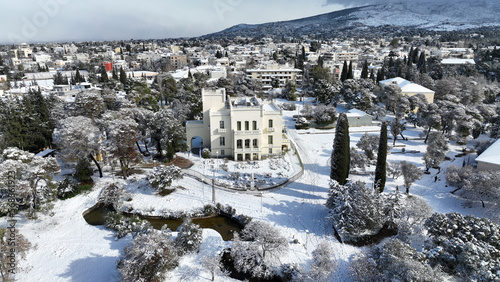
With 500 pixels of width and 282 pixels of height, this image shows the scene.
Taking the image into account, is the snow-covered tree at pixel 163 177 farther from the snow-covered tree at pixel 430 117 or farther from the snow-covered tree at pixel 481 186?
the snow-covered tree at pixel 430 117

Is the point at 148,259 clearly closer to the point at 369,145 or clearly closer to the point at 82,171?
the point at 82,171

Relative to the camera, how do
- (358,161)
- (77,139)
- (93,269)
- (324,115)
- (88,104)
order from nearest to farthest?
1. (93,269)
2. (77,139)
3. (358,161)
4. (88,104)
5. (324,115)

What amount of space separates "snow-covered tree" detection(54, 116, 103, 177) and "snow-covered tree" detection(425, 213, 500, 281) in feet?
92.9

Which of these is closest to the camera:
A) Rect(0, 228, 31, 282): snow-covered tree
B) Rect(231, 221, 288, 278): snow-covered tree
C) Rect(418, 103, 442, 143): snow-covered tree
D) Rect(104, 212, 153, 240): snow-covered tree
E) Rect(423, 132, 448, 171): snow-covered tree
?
Rect(0, 228, 31, 282): snow-covered tree

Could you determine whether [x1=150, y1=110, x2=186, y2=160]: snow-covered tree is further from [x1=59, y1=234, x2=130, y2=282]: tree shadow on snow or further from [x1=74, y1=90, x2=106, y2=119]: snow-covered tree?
[x1=59, y1=234, x2=130, y2=282]: tree shadow on snow

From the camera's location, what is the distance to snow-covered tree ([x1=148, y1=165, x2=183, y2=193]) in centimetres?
2617

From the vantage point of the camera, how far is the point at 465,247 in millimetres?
15844

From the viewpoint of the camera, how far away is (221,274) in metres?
17.5

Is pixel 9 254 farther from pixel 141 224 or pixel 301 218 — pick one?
pixel 301 218

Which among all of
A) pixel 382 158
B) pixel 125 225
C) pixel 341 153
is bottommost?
pixel 125 225

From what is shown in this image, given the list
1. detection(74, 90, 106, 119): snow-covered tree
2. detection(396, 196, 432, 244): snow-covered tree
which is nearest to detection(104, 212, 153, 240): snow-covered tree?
detection(396, 196, 432, 244): snow-covered tree

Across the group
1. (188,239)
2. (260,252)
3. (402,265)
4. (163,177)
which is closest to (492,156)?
(402,265)

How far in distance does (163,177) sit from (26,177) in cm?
1015

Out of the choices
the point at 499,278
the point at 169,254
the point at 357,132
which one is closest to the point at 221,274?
the point at 169,254
